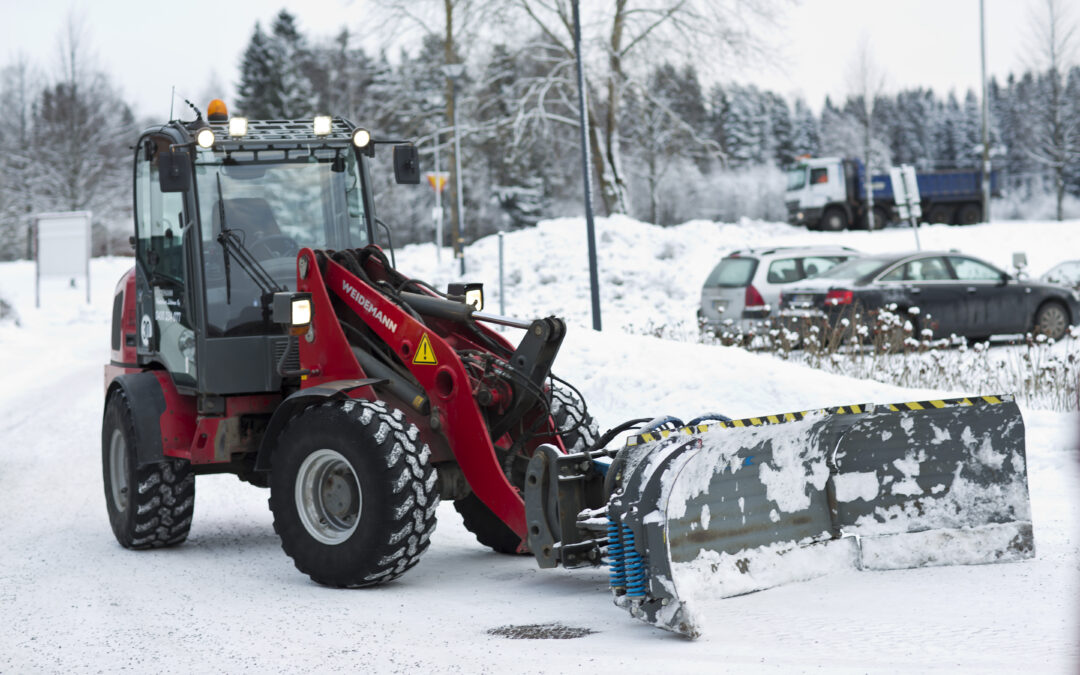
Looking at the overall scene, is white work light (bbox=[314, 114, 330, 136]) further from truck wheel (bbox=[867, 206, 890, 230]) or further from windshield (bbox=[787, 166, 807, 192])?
truck wheel (bbox=[867, 206, 890, 230])

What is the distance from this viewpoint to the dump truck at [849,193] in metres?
44.6

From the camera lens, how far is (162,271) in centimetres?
784

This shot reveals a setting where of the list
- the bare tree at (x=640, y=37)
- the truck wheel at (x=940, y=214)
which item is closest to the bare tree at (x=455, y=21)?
the bare tree at (x=640, y=37)

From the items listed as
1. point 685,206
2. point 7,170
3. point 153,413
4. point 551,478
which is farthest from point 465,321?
point 685,206

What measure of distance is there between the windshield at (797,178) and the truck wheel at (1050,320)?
27.1 metres

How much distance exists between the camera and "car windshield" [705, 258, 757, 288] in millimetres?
18141

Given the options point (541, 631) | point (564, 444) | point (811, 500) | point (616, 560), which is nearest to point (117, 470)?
point (564, 444)

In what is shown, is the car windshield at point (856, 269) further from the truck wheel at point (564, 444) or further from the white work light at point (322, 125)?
the white work light at point (322, 125)

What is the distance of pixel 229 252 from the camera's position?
7441mm

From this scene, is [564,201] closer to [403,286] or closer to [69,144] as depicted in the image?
[69,144]

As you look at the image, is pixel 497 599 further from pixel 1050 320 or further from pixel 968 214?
pixel 968 214

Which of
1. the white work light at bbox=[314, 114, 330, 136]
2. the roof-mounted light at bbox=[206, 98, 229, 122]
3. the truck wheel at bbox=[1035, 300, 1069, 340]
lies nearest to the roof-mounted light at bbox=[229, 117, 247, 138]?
the white work light at bbox=[314, 114, 330, 136]

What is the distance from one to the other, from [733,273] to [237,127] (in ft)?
Answer: 39.3

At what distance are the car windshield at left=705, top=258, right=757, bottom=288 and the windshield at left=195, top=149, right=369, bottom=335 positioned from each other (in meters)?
11.0
